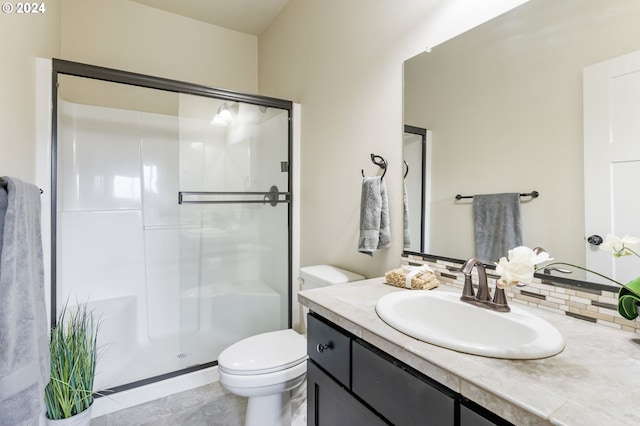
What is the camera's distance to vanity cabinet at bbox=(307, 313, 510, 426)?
62cm

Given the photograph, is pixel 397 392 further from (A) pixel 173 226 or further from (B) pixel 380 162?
(A) pixel 173 226

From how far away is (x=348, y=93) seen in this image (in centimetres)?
176

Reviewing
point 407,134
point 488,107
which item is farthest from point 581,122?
point 407,134

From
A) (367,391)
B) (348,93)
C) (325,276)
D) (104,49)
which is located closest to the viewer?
(367,391)

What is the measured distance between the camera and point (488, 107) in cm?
112

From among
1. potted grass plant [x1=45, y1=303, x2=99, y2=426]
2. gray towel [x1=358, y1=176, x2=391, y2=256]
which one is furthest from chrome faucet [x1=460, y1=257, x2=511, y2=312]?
potted grass plant [x1=45, y1=303, x2=99, y2=426]

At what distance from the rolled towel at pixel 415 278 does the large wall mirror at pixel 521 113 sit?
0.12 metres

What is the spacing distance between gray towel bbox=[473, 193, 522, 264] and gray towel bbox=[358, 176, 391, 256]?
1.35 feet

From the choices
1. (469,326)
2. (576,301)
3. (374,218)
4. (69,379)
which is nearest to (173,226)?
(69,379)

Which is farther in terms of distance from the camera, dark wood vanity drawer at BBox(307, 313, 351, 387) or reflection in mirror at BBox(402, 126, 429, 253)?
reflection in mirror at BBox(402, 126, 429, 253)

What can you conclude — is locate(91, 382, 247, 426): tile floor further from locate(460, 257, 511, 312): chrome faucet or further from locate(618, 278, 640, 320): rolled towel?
locate(618, 278, 640, 320): rolled towel

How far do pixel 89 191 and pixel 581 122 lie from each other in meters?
2.83

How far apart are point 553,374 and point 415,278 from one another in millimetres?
601

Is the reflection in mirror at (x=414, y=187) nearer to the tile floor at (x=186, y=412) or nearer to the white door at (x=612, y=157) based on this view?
the white door at (x=612, y=157)
